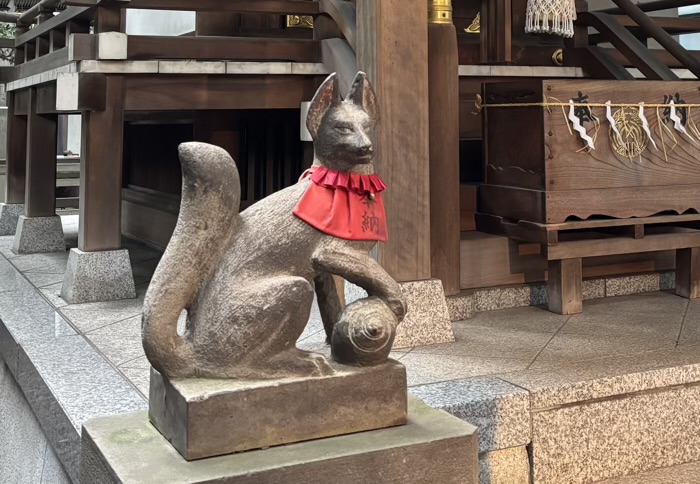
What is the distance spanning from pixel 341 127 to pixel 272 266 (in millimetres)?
441

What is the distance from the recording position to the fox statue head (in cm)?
232

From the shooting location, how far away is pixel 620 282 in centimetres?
528

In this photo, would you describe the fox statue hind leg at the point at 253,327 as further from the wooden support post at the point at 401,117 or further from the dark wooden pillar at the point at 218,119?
the dark wooden pillar at the point at 218,119

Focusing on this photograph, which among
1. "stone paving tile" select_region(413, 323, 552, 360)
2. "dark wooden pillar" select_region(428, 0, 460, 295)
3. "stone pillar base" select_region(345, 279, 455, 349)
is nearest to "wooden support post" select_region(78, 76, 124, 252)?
"stone pillar base" select_region(345, 279, 455, 349)

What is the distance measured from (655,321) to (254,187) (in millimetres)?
3499

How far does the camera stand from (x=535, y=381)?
3416mm

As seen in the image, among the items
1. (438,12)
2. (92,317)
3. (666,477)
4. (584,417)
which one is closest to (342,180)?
(584,417)

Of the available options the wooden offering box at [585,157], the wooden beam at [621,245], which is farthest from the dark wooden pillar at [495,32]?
the wooden beam at [621,245]

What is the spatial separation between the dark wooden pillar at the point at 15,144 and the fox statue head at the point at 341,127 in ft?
19.1

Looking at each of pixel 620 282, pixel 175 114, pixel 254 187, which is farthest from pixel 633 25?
pixel 175 114

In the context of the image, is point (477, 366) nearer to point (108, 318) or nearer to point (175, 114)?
point (108, 318)

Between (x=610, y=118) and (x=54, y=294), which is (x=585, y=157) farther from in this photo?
(x=54, y=294)

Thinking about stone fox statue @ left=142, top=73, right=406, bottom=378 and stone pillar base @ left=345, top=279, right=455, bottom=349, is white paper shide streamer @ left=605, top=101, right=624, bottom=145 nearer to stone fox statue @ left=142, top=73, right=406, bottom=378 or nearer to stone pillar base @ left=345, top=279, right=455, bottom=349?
stone pillar base @ left=345, top=279, right=455, bottom=349

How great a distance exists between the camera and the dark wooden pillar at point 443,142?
14.4ft
